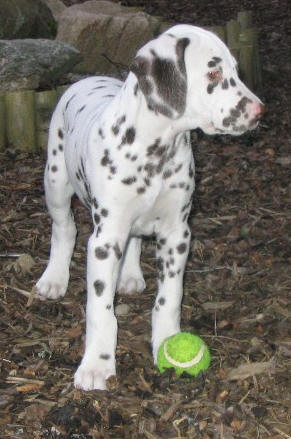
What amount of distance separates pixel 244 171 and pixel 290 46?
4.81m

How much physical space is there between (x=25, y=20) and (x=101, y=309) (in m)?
7.07

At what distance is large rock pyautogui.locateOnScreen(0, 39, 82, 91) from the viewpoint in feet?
28.9

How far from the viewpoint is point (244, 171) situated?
816 cm

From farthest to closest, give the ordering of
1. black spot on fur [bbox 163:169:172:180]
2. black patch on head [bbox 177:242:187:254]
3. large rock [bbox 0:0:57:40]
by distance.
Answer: large rock [bbox 0:0:57:40], black patch on head [bbox 177:242:187:254], black spot on fur [bbox 163:169:172:180]

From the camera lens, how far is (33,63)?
357 inches

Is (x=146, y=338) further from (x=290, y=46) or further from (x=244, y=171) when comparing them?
(x=290, y=46)

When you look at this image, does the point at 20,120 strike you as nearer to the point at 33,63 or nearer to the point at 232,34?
the point at 33,63

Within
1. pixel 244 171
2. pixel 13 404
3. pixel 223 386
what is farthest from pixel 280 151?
pixel 13 404

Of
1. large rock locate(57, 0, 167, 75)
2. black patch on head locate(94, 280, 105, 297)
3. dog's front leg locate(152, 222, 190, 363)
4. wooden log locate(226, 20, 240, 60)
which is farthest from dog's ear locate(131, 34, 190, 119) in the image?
large rock locate(57, 0, 167, 75)

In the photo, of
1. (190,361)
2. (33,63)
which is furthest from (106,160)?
(33,63)

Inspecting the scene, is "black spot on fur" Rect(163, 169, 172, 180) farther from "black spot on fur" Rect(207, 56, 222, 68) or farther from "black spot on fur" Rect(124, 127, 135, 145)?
"black spot on fur" Rect(207, 56, 222, 68)

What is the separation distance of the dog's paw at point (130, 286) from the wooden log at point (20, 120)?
2.90m

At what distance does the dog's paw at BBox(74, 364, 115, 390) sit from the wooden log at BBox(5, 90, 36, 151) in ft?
13.2

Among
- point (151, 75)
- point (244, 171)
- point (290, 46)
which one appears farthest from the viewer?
point (290, 46)
